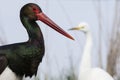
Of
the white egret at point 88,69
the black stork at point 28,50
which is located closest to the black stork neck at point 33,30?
the black stork at point 28,50

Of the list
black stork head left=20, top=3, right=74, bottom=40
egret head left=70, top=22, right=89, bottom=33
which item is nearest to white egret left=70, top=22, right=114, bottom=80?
egret head left=70, top=22, right=89, bottom=33

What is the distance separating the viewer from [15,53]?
6375 millimetres

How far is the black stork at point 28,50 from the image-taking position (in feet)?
20.9

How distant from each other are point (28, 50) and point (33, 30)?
8.7 inches

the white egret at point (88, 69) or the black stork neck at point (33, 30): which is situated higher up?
the black stork neck at point (33, 30)

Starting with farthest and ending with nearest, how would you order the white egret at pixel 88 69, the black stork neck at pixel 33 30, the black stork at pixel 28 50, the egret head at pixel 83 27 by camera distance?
the egret head at pixel 83 27 < the white egret at pixel 88 69 < the black stork neck at pixel 33 30 < the black stork at pixel 28 50

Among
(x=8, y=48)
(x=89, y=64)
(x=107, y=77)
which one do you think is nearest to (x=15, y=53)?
(x=8, y=48)

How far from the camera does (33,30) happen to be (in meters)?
6.50

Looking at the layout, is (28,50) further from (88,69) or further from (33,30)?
(88,69)

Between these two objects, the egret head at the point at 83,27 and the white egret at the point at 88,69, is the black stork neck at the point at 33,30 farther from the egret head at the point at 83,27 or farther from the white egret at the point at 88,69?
the egret head at the point at 83,27

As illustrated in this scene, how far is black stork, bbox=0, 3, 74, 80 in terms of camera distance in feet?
20.9

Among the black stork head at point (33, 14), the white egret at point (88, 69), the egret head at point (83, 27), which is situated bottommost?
the egret head at point (83, 27)

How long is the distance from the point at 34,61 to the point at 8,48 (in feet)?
0.96

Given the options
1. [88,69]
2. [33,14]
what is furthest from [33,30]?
[88,69]
